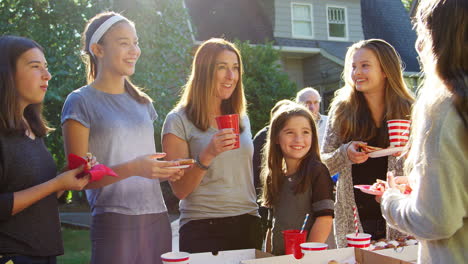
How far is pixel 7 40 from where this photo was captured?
2609mm

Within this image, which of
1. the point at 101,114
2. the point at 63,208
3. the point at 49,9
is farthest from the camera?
the point at 63,208

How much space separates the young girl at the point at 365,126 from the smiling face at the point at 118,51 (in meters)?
1.60

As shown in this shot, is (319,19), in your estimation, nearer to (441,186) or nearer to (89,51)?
(89,51)

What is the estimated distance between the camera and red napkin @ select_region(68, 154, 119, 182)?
235 cm

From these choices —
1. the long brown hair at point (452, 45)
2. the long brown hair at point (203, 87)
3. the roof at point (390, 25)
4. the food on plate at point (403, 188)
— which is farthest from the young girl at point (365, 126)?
the roof at point (390, 25)

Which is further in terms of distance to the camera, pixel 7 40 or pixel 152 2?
pixel 152 2

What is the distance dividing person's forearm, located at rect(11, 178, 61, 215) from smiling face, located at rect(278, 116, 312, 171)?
1694mm

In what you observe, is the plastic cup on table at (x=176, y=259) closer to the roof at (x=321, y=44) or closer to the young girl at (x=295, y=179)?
the young girl at (x=295, y=179)

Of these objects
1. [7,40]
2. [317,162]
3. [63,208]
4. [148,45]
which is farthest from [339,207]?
[63,208]

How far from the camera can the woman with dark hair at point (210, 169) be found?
3104 mm

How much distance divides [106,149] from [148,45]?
636 centimetres

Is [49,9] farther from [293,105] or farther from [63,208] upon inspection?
[63,208]

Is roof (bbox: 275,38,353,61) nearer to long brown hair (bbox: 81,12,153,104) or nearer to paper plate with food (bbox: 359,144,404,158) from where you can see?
paper plate with food (bbox: 359,144,404,158)

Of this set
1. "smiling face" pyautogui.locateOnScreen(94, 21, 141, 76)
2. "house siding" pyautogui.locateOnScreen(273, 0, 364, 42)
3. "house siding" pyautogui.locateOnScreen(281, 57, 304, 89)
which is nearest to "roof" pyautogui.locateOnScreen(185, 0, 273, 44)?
"house siding" pyautogui.locateOnScreen(273, 0, 364, 42)
